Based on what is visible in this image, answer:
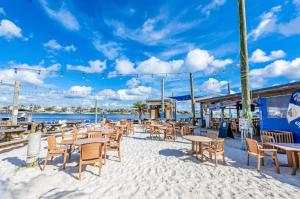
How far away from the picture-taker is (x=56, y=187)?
3314 millimetres

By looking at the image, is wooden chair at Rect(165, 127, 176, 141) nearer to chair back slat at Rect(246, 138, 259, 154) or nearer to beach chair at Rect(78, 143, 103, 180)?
chair back slat at Rect(246, 138, 259, 154)

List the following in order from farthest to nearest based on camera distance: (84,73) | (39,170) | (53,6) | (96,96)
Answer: (96,96)
(84,73)
(53,6)
(39,170)

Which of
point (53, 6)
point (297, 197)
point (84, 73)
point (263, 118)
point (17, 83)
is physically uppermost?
point (53, 6)

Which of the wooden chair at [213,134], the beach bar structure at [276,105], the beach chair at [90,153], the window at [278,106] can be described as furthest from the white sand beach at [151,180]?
the window at [278,106]

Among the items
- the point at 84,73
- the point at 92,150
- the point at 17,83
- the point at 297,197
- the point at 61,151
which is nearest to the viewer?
the point at 297,197

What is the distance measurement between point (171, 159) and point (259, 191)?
8.49 feet

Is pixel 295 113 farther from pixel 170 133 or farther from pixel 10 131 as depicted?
pixel 10 131

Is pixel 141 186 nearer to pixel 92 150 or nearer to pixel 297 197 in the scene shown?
pixel 92 150

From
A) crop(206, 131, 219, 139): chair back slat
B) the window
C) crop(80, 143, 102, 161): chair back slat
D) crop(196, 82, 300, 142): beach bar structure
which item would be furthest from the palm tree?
crop(80, 143, 102, 161): chair back slat

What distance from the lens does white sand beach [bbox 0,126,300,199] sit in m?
3.09

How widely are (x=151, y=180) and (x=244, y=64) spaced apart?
589cm

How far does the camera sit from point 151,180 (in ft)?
12.1

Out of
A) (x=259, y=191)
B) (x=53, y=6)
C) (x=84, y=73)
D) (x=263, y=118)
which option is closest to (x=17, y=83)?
(x=84, y=73)

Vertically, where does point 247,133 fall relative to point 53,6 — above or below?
below
